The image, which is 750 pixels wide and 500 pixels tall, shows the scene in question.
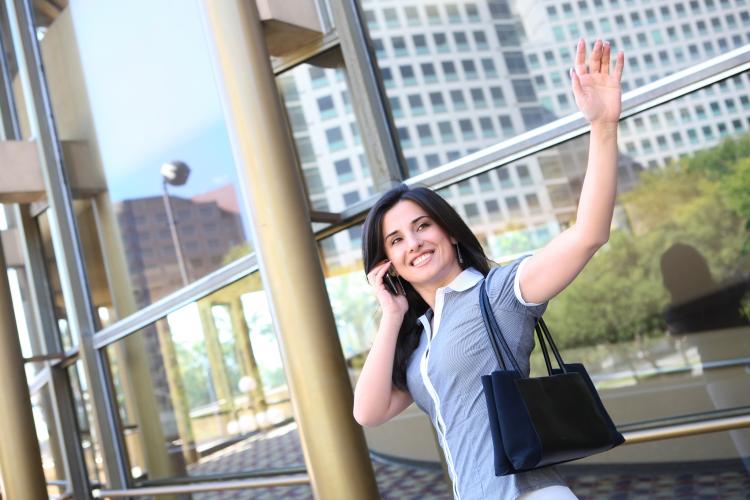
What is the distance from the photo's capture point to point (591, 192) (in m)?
1.24

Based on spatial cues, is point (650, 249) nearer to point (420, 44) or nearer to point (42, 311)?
point (420, 44)

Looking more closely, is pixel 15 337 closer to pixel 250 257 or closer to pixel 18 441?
pixel 18 441

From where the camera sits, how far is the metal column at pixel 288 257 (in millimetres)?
2586

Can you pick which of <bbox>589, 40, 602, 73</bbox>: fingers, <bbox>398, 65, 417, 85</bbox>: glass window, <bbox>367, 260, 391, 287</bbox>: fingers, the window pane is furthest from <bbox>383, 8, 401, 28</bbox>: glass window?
<bbox>589, 40, 602, 73</bbox>: fingers

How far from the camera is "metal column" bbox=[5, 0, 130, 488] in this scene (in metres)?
4.44

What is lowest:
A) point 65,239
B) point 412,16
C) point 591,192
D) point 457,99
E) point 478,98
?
point 591,192

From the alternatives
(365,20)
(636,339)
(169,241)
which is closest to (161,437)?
(169,241)

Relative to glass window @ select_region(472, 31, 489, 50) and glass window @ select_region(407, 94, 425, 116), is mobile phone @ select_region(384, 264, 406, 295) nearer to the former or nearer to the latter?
glass window @ select_region(407, 94, 425, 116)

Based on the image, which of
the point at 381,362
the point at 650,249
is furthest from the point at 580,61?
the point at 650,249

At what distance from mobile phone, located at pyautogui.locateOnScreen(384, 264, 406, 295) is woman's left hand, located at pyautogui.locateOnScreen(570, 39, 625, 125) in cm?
56

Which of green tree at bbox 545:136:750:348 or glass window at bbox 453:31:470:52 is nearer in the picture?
glass window at bbox 453:31:470:52

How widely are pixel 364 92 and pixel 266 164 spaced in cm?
58

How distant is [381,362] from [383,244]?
25 cm

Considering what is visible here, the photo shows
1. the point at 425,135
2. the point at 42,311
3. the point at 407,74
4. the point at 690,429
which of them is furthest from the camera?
the point at 42,311
